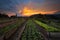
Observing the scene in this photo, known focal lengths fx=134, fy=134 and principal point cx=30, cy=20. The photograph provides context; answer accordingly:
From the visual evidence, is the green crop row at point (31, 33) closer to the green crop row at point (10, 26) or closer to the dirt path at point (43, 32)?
the dirt path at point (43, 32)

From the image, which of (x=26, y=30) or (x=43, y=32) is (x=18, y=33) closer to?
(x=26, y=30)

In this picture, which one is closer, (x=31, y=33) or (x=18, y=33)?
(x=31, y=33)

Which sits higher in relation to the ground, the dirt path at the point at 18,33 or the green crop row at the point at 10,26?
the green crop row at the point at 10,26

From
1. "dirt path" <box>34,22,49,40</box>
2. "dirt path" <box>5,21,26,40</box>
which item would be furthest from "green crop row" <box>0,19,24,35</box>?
"dirt path" <box>34,22,49,40</box>

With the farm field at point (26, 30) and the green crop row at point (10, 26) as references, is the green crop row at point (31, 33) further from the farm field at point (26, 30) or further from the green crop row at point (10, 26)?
the green crop row at point (10, 26)

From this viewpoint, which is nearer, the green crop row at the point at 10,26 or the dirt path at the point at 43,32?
the green crop row at the point at 10,26

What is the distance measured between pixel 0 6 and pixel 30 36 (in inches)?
44.9

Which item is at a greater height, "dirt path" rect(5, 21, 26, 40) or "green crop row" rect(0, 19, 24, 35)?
"green crop row" rect(0, 19, 24, 35)

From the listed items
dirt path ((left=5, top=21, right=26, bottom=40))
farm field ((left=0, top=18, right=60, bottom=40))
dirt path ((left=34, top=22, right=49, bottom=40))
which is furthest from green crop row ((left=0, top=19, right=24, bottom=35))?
dirt path ((left=34, top=22, right=49, bottom=40))

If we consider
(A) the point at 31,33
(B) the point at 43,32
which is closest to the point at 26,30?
(A) the point at 31,33

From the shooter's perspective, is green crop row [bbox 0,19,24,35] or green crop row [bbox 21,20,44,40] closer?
green crop row [bbox 0,19,24,35]

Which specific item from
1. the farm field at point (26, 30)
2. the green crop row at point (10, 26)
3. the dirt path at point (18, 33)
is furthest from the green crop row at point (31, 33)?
the green crop row at point (10, 26)

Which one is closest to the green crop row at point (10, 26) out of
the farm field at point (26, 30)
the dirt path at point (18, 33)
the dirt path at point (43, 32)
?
the farm field at point (26, 30)

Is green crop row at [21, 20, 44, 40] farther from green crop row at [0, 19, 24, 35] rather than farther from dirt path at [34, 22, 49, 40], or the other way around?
green crop row at [0, 19, 24, 35]
